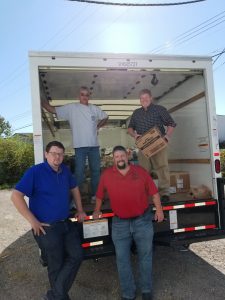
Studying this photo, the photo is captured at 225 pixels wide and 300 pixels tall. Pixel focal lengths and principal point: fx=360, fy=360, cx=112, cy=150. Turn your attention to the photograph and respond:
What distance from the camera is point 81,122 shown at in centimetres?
501

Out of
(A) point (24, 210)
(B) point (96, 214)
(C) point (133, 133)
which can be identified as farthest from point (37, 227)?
(C) point (133, 133)

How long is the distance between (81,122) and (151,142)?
1008mm

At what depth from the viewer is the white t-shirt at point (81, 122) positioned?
4.94 m

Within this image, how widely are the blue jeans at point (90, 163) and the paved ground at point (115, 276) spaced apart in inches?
46.0

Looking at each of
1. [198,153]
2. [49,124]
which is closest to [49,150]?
[198,153]

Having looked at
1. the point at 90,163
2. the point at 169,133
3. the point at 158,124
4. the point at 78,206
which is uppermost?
the point at 158,124

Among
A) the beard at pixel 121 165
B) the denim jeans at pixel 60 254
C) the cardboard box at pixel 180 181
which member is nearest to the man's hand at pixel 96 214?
the denim jeans at pixel 60 254

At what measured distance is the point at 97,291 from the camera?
4234mm

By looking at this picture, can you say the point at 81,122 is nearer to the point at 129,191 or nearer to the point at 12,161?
the point at 129,191

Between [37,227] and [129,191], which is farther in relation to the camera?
[129,191]

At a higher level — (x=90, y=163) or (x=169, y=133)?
(x=169, y=133)

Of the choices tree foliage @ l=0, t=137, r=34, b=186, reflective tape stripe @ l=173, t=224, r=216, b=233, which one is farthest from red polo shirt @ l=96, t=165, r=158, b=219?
tree foliage @ l=0, t=137, r=34, b=186

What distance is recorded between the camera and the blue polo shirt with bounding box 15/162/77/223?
3.68 metres

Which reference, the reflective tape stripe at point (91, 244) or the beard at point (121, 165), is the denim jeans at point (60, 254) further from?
the beard at point (121, 165)
